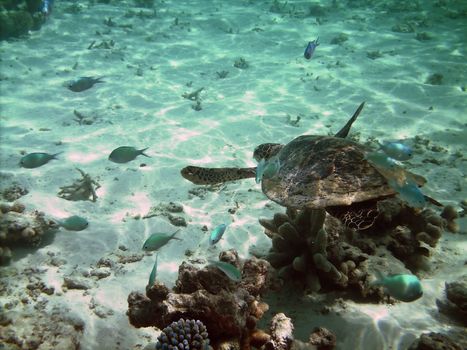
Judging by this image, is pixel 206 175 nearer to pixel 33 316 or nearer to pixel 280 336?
pixel 280 336

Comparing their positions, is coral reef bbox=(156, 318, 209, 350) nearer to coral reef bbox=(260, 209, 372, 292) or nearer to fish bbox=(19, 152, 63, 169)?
coral reef bbox=(260, 209, 372, 292)

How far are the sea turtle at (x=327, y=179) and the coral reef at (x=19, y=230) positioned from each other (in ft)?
7.41

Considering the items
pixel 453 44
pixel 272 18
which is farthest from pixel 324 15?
pixel 453 44

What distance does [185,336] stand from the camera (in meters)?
2.58

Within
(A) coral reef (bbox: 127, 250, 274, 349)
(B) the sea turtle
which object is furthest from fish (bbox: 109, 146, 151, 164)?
(A) coral reef (bbox: 127, 250, 274, 349)

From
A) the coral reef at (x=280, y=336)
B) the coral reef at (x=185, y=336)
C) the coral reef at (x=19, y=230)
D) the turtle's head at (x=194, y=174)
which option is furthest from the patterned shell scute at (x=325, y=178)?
the coral reef at (x=19, y=230)

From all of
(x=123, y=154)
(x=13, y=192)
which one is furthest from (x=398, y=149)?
(x=13, y=192)

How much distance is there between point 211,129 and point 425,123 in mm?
5933

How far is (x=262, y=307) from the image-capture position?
328cm

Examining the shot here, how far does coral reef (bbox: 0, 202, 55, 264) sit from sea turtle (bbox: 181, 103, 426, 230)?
2259 millimetres

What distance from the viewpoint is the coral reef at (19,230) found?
4129mm

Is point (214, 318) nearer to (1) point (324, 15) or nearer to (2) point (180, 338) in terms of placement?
(2) point (180, 338)

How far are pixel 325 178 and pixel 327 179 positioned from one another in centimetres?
3

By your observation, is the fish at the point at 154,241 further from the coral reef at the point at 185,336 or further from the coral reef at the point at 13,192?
the coral reef at the point at 13,192
